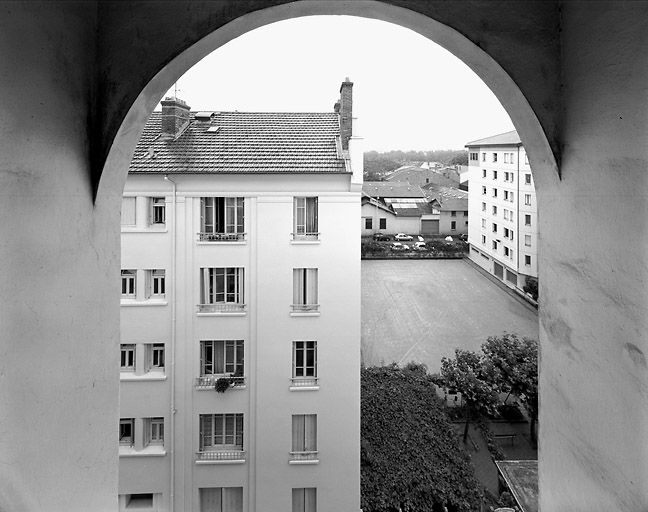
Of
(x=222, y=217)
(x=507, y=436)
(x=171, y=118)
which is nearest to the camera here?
(x=222, y=217)

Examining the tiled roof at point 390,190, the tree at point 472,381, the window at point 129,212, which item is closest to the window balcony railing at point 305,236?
the window at point 129,212

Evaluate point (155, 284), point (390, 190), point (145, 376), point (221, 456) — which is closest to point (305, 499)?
point (221, 456)

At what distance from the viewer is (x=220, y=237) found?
21.9ft

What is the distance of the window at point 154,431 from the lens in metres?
6.77

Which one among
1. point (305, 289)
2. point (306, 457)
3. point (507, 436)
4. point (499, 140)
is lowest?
point (507, 436)

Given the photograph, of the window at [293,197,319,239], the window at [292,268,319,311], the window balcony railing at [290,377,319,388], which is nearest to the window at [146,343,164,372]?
the window balcony railing at [290,377,319,388]

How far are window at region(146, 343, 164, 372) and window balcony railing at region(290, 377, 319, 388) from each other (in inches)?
70.3

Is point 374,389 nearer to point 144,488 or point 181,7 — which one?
point 144,488

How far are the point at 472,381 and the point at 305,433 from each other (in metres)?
4.19

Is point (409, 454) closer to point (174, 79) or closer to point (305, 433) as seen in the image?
point (305, 433)

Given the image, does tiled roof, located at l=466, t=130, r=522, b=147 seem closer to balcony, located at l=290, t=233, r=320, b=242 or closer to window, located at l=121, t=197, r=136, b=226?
balcony, located at l=290, t=233, r=320, b=242

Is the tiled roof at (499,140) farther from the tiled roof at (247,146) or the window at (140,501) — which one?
the window at (140,501)

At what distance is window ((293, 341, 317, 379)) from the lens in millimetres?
6844

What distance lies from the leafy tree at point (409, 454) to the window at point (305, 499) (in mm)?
1206
